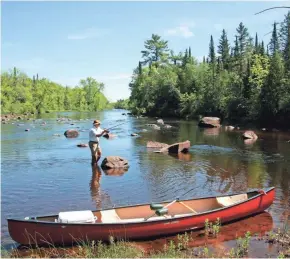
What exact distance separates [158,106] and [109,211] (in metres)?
65.6

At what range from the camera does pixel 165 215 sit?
1091 cm

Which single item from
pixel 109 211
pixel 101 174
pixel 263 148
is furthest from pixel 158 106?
pixel 109 211

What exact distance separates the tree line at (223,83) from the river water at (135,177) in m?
16.5

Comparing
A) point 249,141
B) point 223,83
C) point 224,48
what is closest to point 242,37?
point 224,48

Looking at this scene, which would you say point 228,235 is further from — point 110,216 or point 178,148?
point 178,148

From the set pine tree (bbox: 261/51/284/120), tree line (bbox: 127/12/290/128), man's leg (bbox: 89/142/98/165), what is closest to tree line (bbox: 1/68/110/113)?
tree line (bbox: 127/12/290/128)

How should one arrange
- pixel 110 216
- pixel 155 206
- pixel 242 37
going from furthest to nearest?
pixel 242 37 → pixel 110 216 → pixel 155 206

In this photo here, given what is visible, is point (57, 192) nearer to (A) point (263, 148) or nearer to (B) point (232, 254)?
(B) point (232, 254)

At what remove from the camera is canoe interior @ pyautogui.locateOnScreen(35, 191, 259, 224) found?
10430 mm

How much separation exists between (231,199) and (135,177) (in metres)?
6.79

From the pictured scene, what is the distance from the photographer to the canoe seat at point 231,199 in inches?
479

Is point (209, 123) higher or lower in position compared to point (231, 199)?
higher

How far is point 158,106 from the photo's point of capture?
7594 centimetres

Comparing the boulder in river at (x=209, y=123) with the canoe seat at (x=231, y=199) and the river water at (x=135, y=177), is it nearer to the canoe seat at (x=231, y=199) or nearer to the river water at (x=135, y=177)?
the river water at (x=135, y=177)
